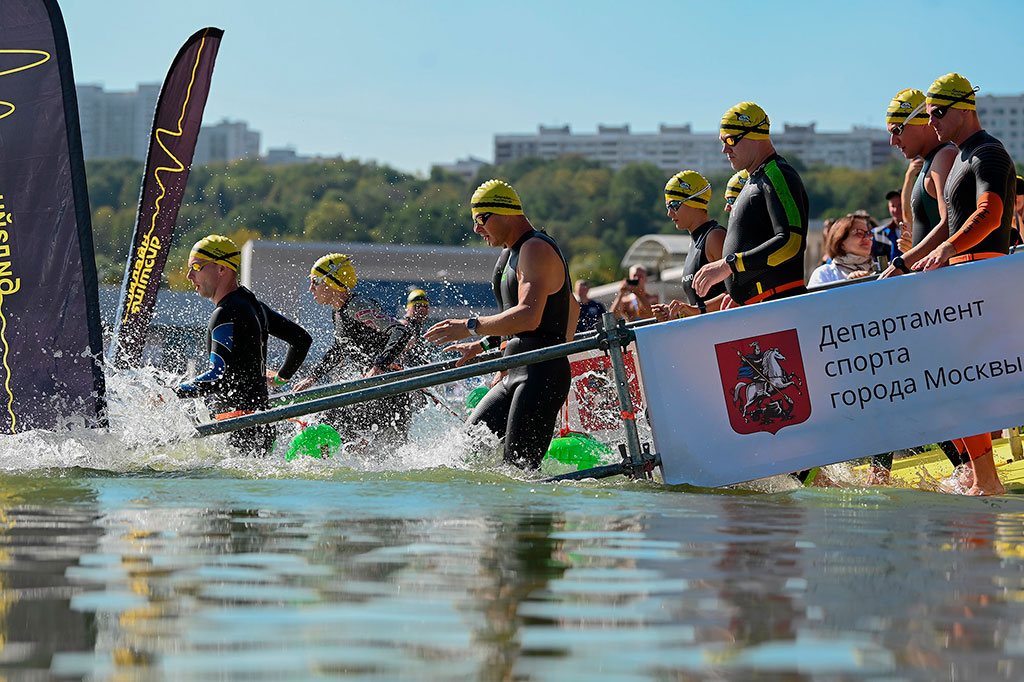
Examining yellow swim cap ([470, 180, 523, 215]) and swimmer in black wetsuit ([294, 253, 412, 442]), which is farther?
swimmer in black wetsuit ([294, 253, 412, 442])

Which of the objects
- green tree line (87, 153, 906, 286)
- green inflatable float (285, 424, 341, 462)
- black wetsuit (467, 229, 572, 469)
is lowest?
green inflatable float (285, 424, 341, 462)

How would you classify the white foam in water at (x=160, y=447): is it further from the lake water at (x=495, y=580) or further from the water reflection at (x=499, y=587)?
the water reflection at (x=499, y=587)

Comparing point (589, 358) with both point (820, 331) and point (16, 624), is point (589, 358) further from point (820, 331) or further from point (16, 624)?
point (16, 624)

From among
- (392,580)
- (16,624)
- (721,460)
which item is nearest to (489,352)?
(721,460)

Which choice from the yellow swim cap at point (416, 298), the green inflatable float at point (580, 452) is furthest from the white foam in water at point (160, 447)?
the yellow swim cap at point (416, 298)

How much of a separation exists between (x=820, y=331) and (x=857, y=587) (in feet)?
8.81

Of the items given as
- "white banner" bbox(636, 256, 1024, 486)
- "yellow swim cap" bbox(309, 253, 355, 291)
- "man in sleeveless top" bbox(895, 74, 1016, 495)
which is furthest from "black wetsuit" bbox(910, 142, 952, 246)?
"yellow swim cap" bbox(309, 253, 355, 291)

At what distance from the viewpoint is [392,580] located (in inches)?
138

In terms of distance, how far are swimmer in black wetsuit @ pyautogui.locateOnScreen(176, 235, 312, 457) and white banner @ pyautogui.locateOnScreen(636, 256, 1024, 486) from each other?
2.39 meters

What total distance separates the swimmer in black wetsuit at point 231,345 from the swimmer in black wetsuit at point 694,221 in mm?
2516

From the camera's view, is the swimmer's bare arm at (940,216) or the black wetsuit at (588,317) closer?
the swimmer's bare arm at (940,216)

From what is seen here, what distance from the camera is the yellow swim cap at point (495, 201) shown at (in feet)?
22.1

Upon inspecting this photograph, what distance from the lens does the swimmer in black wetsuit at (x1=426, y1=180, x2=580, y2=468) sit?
647 cm

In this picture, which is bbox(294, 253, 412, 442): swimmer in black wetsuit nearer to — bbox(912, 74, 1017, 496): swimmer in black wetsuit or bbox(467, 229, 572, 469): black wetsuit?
bbox(467, 229, 572, 469): black wetsuit
